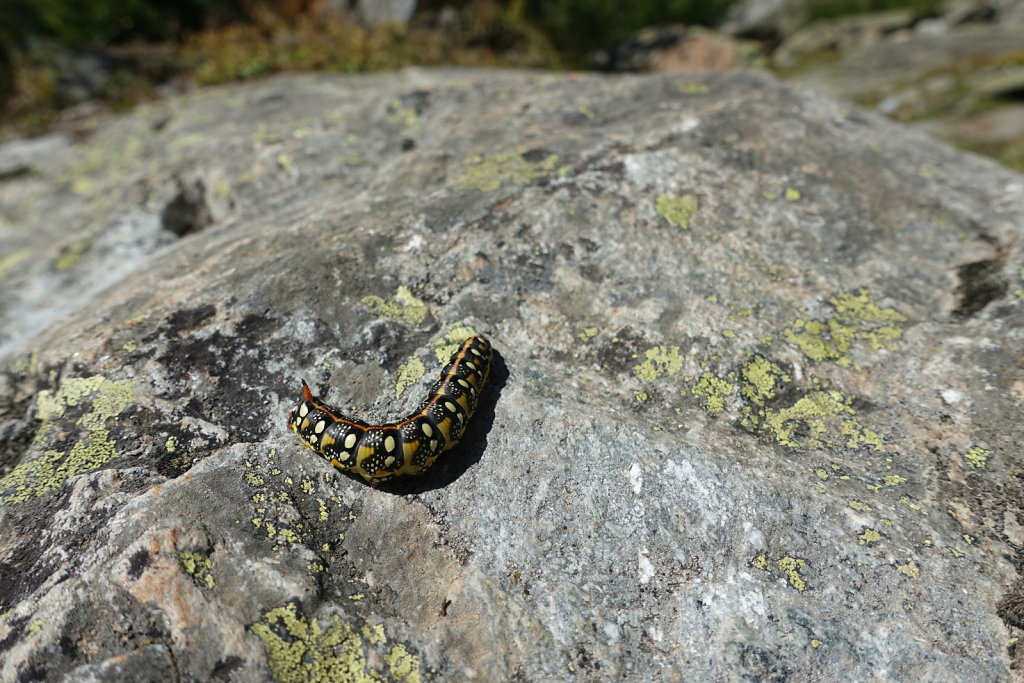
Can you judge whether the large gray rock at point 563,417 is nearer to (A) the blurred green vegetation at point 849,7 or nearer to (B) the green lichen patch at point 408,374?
(B) the green lichen patch at point 408,374

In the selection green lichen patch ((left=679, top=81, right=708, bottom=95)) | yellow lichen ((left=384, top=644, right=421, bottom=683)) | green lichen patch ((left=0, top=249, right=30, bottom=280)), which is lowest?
green lichen patch ((left=0, top=249, right=30, bottom=280))

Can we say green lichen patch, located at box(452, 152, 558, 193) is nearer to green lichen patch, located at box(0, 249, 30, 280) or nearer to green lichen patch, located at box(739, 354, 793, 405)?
green lichen patch, located at box(739, 354, 793, 405)

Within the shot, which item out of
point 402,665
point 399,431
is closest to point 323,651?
point 402,665

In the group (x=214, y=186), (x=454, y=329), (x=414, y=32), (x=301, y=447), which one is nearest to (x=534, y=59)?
(x=414, y=32)

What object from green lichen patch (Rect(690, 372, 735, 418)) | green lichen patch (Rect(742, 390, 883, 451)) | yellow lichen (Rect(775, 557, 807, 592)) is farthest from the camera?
green lichen patch (Rect(690, 372, 735, 418))

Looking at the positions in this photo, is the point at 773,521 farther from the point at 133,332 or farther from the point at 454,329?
the point at 133,332

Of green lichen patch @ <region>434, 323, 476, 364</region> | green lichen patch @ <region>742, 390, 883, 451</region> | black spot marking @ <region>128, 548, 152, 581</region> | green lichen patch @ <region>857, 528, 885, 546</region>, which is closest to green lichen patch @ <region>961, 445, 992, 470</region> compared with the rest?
green lichen patch @ <region>742, 390, 883, 451</region>
